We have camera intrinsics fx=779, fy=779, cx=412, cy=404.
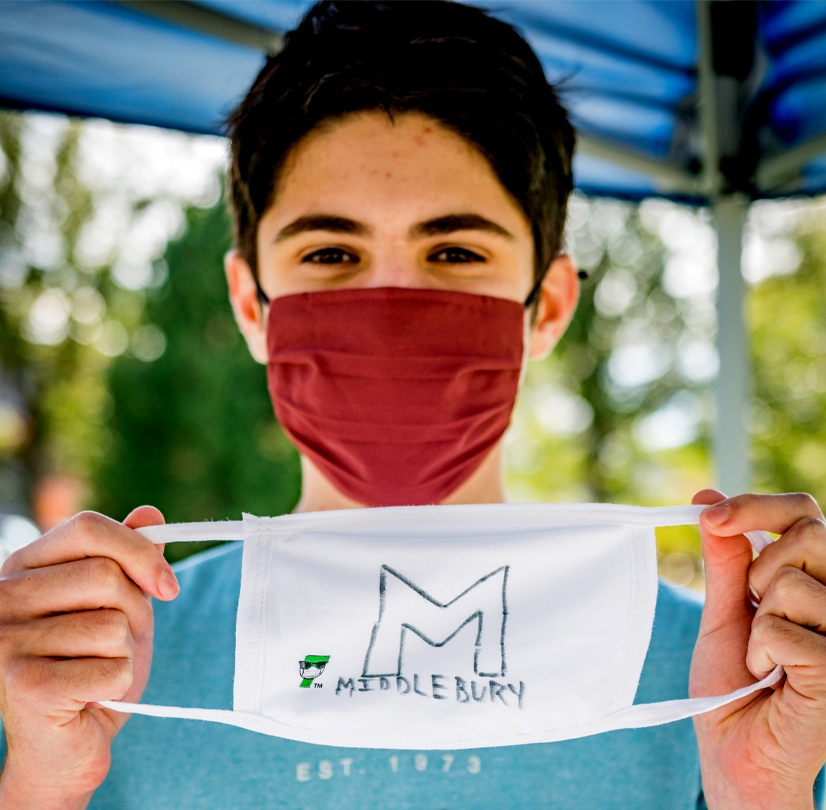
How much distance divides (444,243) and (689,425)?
53.9 ft

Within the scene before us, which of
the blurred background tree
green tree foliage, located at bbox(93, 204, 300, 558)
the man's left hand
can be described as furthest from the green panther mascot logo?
the blurred background tree

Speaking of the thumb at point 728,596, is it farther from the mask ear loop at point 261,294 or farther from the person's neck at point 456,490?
the mask ear loop at point 261,294

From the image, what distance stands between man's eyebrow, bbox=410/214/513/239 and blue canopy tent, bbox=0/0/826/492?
0.91 meters

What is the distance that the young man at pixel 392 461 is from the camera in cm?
159

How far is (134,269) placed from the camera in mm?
17125

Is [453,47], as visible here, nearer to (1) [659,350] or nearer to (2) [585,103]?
(2) [585,103]

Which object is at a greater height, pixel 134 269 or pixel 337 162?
pixel 134 269

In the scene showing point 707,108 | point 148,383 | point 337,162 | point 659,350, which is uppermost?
point 659,350

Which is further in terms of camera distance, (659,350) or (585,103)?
(659,350)

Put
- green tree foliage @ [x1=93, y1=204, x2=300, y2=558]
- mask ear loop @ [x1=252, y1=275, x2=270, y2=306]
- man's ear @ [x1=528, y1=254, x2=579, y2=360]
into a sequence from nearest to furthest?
mask ear loop @ [x1=252, y1=275, x2=270, y2=306], man's ear @ [x1=528, y1=254, x2=579, y2=360], green tree foliage @ [x1=93, y1=204, x2=300, y2=558]

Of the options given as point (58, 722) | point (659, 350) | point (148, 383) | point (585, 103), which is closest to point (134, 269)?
point (148, 383)

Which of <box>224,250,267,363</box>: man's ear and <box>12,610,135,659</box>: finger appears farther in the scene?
<box>224,250,267,363</box>: man's ear

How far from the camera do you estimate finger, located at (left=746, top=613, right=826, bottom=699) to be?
153 cm

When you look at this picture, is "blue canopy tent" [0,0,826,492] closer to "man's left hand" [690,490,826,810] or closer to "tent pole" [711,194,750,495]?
"tent pole" [711,194,750,495]
